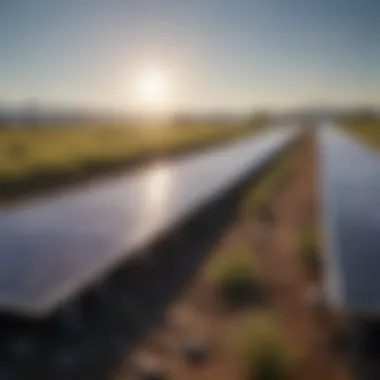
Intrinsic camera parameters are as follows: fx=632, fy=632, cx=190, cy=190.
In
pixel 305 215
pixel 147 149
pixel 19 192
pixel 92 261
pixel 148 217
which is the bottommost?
pixel 92 261

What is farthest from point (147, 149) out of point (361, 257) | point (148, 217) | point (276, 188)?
point (361, 257)

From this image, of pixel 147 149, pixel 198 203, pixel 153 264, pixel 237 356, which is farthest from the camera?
pixel 147 149

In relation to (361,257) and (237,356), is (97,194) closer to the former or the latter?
(361,257)

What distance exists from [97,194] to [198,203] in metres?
2.03

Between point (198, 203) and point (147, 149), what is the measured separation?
1965 centimetres

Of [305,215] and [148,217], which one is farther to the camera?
[305,215]

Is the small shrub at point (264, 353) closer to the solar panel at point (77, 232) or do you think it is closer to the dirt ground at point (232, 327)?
the dirt ground at point (232, 327)

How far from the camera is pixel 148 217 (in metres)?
9.97

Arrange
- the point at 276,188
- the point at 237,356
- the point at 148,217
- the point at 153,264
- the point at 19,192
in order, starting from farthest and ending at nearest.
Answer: the point at 276,188
the point at 19,192
the point at 148,217
the point at 153,264
the point at 237,356

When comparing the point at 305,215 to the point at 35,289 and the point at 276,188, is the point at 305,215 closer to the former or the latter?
the point at 276,188

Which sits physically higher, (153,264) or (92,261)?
(153,264)

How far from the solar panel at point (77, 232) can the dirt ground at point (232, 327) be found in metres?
0.90

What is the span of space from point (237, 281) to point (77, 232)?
224 cm

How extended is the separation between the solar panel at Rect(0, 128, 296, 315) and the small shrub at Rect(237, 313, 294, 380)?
167 centimetres
